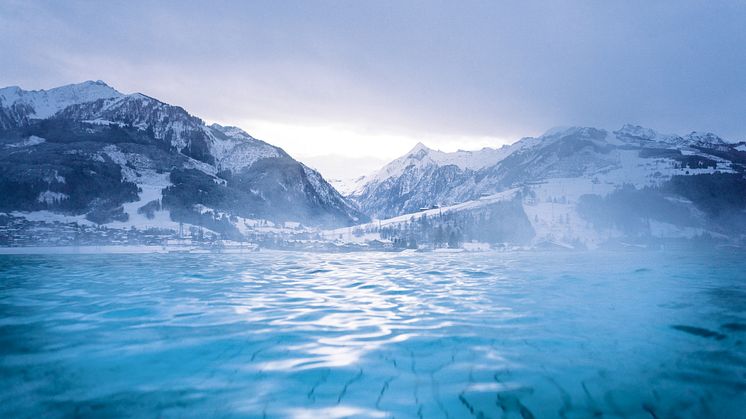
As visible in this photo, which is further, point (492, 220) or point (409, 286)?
point (492, 220)

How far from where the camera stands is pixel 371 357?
12234 mm

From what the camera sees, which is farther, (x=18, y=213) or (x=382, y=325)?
(x=18, y=213)

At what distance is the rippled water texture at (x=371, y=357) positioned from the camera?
8961 mm

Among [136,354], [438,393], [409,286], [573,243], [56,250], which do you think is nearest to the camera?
[438,393]

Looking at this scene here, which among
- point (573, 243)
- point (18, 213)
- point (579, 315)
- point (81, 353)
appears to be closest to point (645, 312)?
point (579, 315)

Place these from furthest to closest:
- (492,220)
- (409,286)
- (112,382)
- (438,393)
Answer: (492,220) → (409,286) → (112,382) → (438,393)

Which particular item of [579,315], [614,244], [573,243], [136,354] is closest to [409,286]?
[579,315]

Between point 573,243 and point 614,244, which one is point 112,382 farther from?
point 614,244

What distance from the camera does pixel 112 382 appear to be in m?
10.3

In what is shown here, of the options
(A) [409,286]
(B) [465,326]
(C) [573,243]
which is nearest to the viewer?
(B) [465,326]

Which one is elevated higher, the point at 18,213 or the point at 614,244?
the point at 18,213

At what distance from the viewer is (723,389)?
9.88 meters

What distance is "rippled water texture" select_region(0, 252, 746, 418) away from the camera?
8961 mm

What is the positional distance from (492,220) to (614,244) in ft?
173
